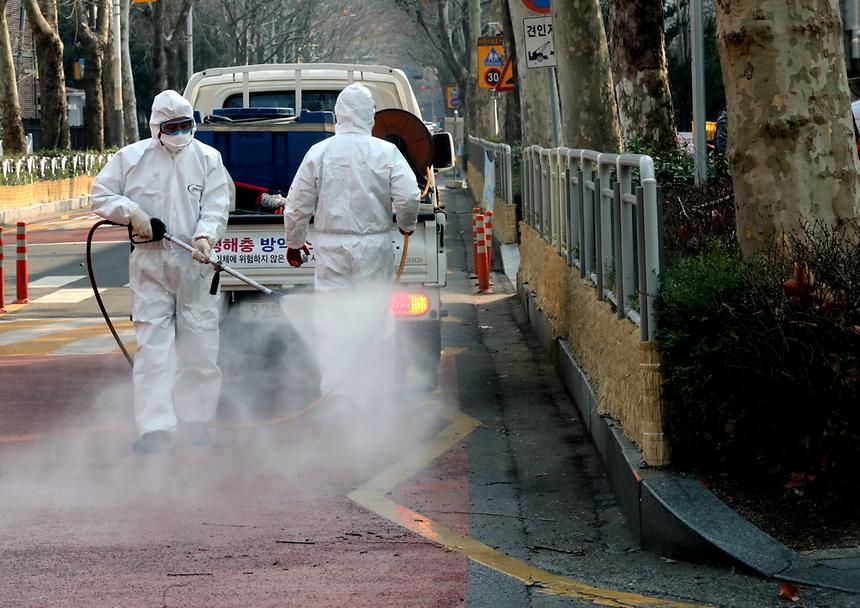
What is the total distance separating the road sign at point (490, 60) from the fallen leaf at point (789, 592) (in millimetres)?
25445

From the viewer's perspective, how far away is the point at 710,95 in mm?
35375

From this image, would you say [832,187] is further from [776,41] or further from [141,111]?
[141,111]

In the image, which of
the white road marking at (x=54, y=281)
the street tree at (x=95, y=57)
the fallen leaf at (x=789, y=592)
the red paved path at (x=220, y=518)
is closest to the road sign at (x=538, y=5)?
the white road marking at (x=54, y=281)

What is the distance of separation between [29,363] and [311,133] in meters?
3.07

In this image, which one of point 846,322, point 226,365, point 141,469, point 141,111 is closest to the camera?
point 846,322

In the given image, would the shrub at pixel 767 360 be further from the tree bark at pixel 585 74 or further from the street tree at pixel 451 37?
the street tree at pixel 451 37

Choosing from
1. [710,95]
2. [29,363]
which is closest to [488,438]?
[29,363]

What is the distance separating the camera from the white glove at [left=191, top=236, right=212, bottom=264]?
805cm

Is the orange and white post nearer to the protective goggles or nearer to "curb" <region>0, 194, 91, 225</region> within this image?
the protective goggles

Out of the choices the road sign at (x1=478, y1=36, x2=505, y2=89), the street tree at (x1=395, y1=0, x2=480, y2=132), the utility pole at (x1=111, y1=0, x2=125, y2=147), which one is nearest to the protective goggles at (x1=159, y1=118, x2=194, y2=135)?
the road sign at (x1=478, y1=36, x2=505, y2=89)

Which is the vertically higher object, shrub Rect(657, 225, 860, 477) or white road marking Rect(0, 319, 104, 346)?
shrub Rect(657, 225, 860, 477)

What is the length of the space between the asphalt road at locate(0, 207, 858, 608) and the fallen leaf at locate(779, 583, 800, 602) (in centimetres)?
4

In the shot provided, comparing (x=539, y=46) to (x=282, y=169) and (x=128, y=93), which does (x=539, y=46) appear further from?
(x=128, y=93)

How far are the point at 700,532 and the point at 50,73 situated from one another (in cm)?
3540
